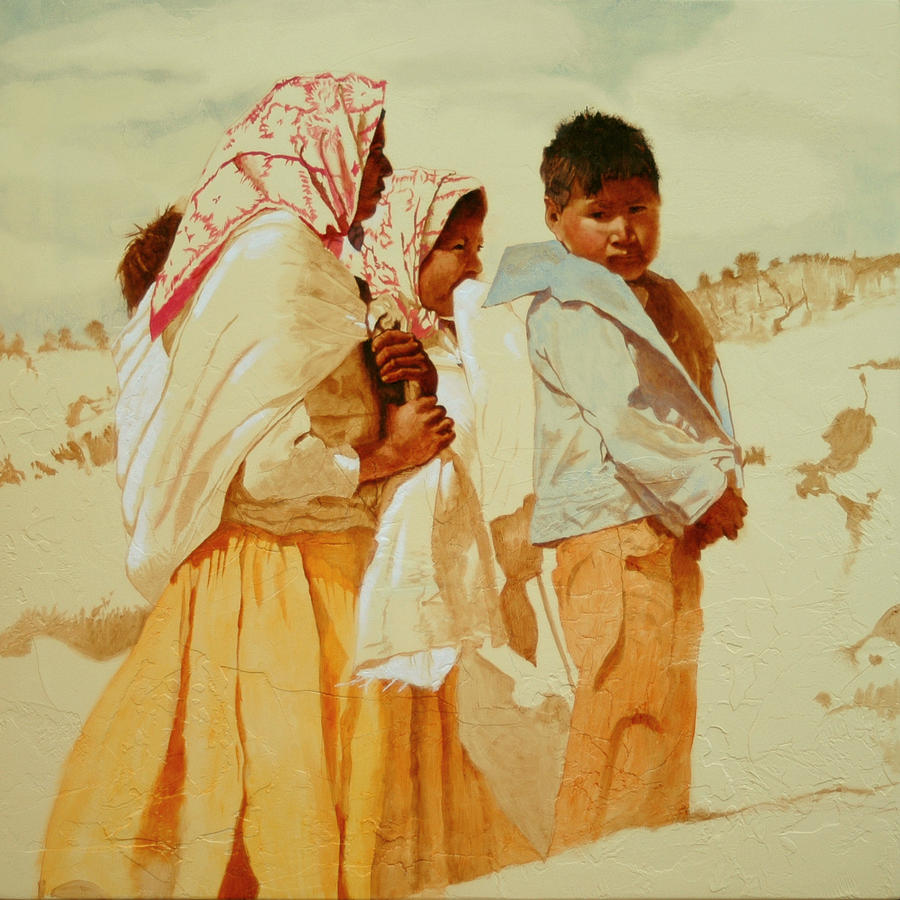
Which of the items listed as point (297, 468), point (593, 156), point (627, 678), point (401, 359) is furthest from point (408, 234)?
point (627, 678)

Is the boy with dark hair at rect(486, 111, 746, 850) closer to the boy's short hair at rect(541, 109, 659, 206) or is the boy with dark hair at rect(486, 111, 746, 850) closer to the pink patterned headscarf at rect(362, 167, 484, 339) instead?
the boy's short hair at rect(541, 109, 659, 206)

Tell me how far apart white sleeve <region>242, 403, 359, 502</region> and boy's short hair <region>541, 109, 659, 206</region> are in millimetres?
1129

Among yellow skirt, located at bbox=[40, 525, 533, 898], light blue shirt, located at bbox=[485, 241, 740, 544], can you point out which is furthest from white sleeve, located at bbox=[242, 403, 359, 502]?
light blue shirt, located at bbox=[485, 241, 740, 544]

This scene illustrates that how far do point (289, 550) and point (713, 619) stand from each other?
1389 millimetres

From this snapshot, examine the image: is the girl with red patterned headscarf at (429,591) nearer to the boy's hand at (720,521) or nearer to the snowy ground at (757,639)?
the snowy ground at (757,639)

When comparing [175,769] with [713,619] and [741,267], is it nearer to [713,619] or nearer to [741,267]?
[713,619]

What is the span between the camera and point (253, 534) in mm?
3195

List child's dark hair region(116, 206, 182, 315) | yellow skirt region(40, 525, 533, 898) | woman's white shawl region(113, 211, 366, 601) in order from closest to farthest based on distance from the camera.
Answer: yellow skirt region(40, 525, 533, 898) → woman's white shawl region(113, 211, 366, 601) → child's dark hair region(116, 206, 182, 315)

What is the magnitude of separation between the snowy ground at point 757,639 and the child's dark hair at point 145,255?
0.25 m

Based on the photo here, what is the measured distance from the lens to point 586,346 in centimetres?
336

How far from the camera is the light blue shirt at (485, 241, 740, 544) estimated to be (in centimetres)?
328

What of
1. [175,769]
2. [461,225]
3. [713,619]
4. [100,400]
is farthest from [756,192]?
[175,769]

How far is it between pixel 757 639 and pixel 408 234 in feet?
5.75

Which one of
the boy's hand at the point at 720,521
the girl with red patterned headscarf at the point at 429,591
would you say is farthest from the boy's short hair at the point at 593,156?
the boy's hand at the point at 720,521
